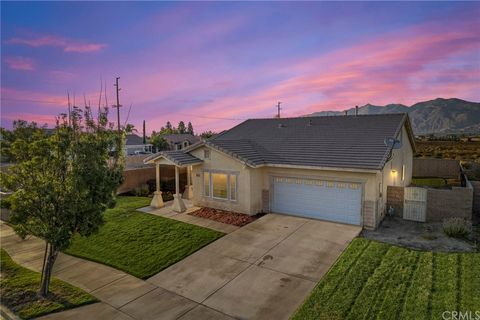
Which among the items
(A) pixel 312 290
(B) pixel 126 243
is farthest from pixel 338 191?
(B) pixel 126 243

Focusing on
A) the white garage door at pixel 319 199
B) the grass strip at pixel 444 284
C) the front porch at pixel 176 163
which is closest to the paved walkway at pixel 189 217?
the front porch at pixel 176 163

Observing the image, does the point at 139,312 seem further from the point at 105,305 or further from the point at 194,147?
the point at 194,147

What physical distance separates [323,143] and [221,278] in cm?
942

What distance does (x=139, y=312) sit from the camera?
6047mm

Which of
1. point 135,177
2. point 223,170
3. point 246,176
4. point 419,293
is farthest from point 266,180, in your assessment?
point 135,177

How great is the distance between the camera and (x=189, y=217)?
43.3ft

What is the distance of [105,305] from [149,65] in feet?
50.9

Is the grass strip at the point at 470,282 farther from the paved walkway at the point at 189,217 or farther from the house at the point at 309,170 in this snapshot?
the paved walkway at the point at 189,217

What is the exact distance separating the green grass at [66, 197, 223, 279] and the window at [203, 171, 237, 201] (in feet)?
9.32

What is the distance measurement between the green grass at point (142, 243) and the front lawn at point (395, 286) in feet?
15.8

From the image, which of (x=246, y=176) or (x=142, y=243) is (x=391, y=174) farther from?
(x=142, y=243)

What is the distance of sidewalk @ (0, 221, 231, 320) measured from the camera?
5961 mm

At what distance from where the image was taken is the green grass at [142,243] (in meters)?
8.55

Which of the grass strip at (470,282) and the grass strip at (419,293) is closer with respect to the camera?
the grass strip at (419,293)
